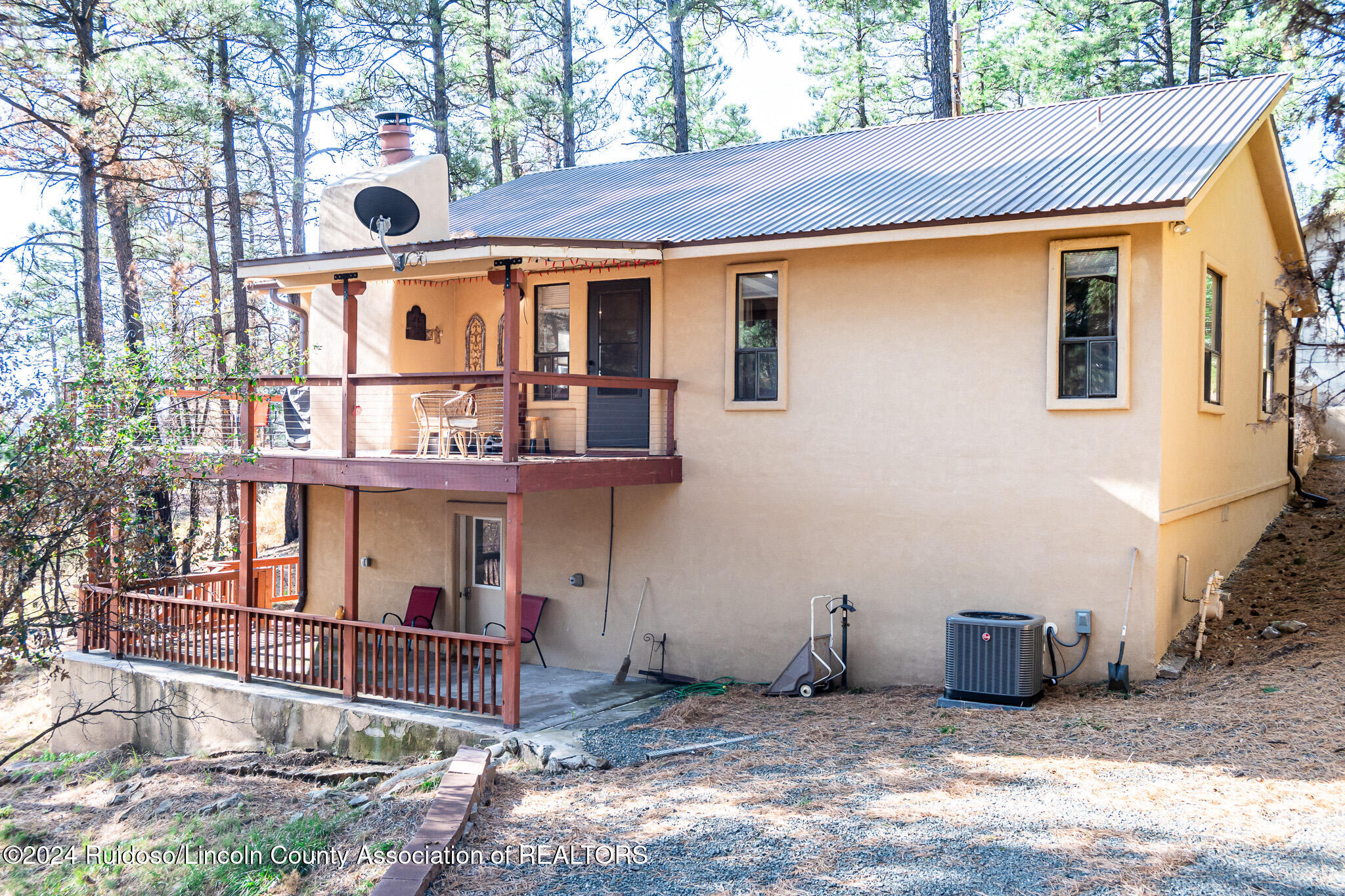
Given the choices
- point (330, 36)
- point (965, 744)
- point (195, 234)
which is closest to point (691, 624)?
point (965, 744)

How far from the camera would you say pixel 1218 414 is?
11156 millimetres

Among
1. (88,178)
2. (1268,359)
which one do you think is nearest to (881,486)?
(1268,359)

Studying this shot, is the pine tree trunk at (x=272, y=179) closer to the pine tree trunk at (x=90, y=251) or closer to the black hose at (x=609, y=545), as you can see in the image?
the pine tree trunk at (x=90, y=251)

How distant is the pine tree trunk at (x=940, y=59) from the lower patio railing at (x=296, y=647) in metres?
14.9

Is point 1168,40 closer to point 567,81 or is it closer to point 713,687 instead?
point 567,81

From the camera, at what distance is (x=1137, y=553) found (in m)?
8.93

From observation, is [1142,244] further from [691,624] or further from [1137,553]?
[691,624]

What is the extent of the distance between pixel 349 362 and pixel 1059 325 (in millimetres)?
6844

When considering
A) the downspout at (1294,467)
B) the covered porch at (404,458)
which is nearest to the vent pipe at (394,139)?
the covered porch at (404,458)

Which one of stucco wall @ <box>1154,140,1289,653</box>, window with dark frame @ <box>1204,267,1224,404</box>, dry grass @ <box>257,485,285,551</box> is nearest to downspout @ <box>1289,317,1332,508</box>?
stucco wall @ <box>1154,140,1289,653</box>

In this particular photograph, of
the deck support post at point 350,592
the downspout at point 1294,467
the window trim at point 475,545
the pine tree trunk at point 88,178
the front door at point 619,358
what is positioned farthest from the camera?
the pine tree trunk at point 88,178

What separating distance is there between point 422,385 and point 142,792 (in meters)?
5.39

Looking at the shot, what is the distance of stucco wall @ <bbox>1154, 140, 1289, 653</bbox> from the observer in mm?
9312

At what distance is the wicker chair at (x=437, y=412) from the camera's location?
10.4 metres
